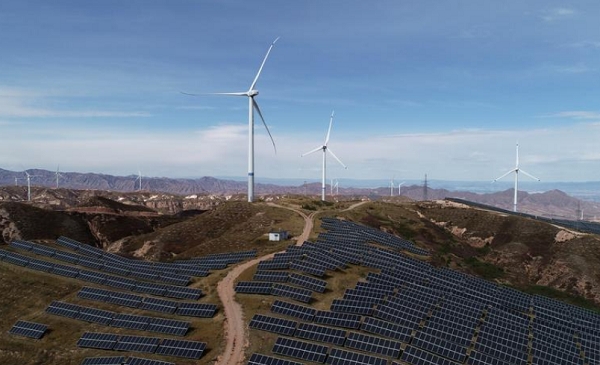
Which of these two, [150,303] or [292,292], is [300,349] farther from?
[150,303]

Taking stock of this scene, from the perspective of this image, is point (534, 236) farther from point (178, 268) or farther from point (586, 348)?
point (178, 268)

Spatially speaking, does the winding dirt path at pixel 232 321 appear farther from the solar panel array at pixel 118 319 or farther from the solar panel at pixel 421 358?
the solar panel at pixel 421 358

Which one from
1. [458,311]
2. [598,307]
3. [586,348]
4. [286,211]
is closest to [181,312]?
[458,311]

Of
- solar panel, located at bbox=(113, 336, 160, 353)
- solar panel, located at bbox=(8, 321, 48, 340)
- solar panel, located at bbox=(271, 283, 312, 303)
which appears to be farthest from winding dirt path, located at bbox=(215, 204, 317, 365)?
solar panel, located at bbox=(8, 321, 48, 340)

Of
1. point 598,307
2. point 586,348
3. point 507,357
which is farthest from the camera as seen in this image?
point 598,307

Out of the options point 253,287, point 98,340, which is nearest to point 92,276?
point 98,340

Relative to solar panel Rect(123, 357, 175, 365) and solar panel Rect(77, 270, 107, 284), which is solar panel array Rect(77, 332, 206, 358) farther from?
solar panel Rect(77, 270, 107, 284)
